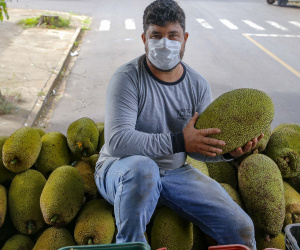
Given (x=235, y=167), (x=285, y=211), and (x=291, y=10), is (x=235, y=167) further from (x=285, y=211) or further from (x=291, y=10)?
(x=291, y=10)

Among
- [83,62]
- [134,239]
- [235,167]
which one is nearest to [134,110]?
[134,239]

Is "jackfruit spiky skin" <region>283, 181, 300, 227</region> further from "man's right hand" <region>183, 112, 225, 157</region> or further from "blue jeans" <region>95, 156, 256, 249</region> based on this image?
"man's right hand" <region>183, 112, 225, 157</region>

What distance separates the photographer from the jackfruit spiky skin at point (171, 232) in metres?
1.85

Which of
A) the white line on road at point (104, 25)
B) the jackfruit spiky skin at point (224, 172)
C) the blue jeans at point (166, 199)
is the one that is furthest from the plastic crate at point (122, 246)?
the white line on road at point (104, 25)

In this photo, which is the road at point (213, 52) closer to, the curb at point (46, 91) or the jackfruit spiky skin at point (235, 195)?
the curb at point (46, 91)

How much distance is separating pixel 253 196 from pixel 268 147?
50 centimetres

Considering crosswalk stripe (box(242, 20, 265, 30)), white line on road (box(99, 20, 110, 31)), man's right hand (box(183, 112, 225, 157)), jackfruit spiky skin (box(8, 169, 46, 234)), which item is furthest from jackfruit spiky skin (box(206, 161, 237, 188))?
crosswalk stripe (box(242, 20, 265, 30))

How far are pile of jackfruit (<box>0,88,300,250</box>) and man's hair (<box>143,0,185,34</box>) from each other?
496mm

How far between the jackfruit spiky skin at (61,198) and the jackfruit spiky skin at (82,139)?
296 millimetres

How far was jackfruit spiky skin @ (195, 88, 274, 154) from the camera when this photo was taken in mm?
1755

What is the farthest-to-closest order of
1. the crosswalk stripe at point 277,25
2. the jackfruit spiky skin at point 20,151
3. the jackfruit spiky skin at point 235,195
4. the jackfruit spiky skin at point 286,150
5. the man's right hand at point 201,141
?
the crosswalk stripe at point 277,25, the jackfruit spiky skin at point 286,150, the jackfruit spiky skin at point 235,195, the jackfruit spiky skin at point 20,151, the man's right hand at point 201,141

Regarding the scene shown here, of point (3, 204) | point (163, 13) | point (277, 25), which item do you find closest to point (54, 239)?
point (3, 204)

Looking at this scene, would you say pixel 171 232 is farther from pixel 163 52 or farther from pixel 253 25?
pixel 253 25

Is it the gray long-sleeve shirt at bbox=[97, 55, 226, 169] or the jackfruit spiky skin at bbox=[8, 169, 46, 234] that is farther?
the jackfruit spiky skin at bbox=[8, 169, 46, 234]
